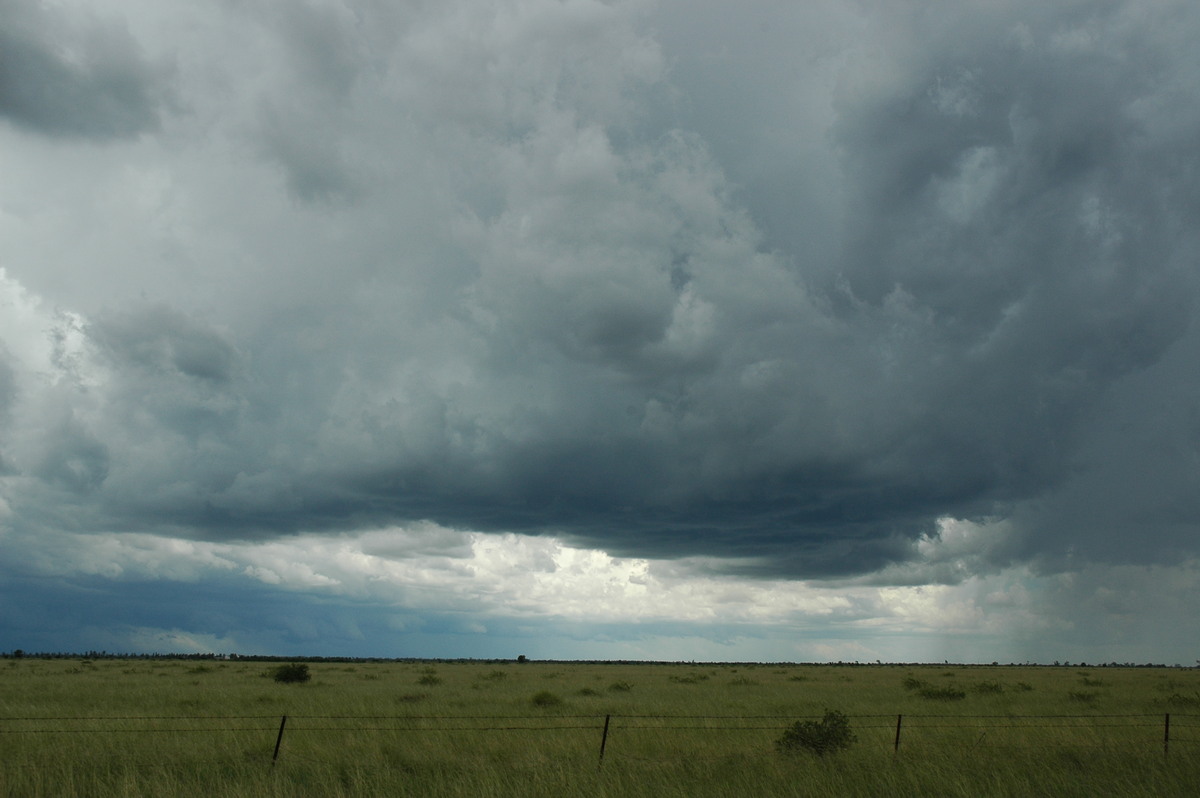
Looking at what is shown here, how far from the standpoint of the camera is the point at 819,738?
21359mm

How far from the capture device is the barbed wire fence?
22.1 metres

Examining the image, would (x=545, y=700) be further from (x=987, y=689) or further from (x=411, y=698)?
(x=987, y=689)

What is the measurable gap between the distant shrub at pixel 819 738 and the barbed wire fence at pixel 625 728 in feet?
2.43

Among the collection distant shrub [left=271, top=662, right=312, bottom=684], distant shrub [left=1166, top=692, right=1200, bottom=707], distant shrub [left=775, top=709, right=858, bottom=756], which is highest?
distant shrub [left=775, top=709, right=858, bottom=756]

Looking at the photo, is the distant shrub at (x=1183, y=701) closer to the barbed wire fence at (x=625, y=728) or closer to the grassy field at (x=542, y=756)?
the grassy field at (x=542, y=756)

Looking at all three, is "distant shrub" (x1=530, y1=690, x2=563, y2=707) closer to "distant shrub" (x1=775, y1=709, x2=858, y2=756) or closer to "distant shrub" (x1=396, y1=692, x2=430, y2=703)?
"distant shrub" (x1=396, y1=692, x2=430, y2=703)

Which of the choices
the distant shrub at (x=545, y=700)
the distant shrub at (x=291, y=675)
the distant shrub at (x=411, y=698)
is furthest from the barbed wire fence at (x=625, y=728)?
the distant shrub at (x=291, y=675)

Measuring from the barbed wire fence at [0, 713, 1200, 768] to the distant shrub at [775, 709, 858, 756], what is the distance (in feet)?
2.43

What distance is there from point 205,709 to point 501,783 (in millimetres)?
24064

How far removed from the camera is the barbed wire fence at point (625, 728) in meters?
22.1

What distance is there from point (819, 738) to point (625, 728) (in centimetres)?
603

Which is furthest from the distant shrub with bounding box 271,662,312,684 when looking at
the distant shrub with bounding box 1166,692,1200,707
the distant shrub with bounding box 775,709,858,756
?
the distant shrub with bounding box 1166,692,1200,707

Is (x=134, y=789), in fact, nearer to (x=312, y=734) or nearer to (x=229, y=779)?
(x=229, y=779)

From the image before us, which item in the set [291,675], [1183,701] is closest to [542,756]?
[1183,701]
